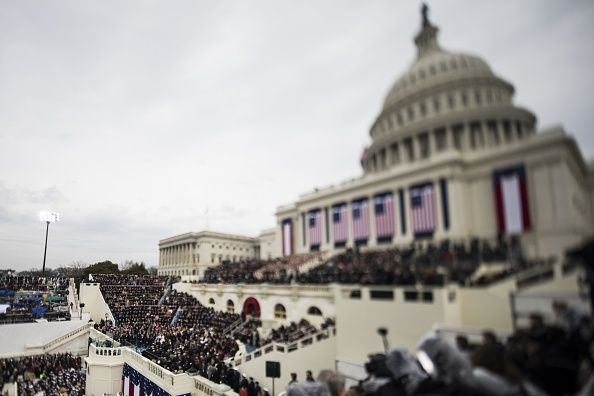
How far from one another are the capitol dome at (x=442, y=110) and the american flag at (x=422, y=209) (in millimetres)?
259

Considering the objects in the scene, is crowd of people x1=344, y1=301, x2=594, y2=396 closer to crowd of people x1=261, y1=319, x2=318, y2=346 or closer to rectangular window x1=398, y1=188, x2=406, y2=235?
rectangular window x1=398, y1=188, x2=406, y2=235

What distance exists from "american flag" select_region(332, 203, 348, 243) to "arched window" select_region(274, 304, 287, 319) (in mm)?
10618

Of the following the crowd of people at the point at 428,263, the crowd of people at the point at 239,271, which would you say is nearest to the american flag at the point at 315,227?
the crowd of people at the point at 428,263

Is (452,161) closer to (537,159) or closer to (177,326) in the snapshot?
(537,159)

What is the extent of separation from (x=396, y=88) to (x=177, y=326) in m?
20.6

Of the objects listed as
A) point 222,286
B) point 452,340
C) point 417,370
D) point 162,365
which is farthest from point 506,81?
point 222,286

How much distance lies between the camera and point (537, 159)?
225 centimetres

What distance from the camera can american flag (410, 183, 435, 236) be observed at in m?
2.88

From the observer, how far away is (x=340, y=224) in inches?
142

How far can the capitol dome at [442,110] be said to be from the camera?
2660 millimetres

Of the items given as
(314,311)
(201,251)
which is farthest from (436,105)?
(201,251)

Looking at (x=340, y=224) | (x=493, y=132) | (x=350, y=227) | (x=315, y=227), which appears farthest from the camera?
(x=315, y=227)

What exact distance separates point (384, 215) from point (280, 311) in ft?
38.1

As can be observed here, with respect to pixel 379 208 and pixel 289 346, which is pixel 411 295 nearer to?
pixel 379 208
